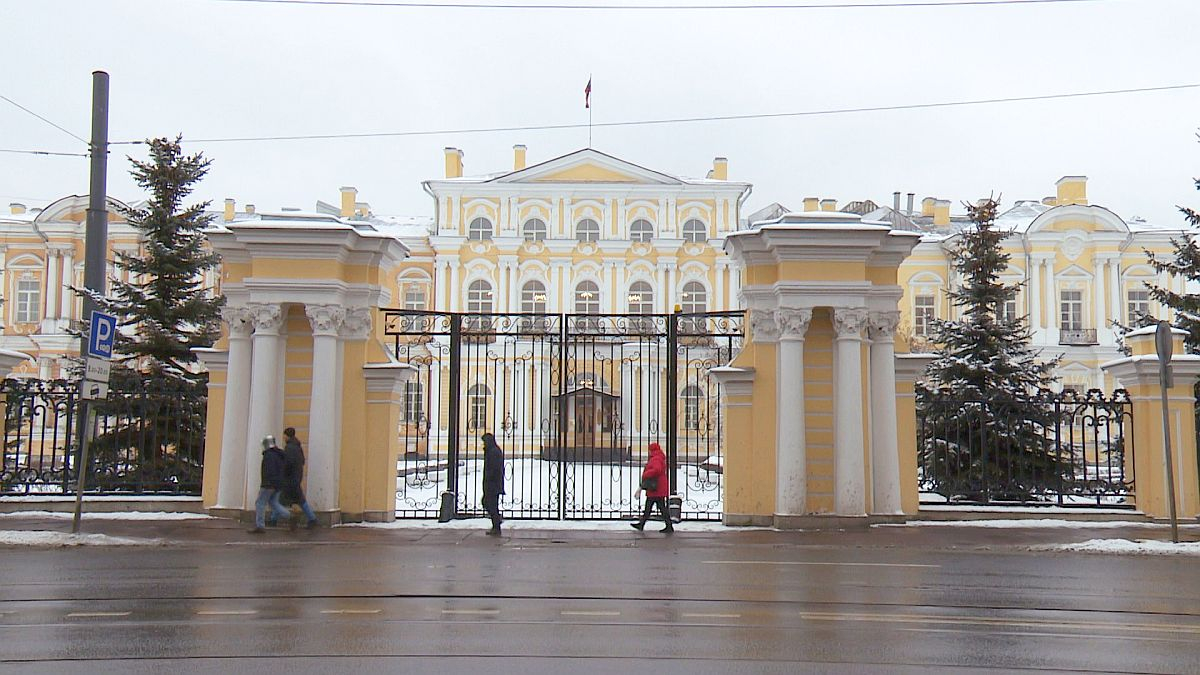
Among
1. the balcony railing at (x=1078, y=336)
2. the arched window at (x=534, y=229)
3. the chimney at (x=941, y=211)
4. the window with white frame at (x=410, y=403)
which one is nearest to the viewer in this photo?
the window with white frame at (x=410, y=403)

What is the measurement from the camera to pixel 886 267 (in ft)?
60.7

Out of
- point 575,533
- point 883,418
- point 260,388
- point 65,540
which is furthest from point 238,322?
point 883,418

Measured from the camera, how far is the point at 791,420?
1777cm

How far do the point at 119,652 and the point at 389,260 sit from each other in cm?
1106

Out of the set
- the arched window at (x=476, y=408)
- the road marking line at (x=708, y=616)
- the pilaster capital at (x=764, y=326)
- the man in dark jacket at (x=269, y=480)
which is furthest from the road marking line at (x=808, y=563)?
the man in dark jacket at (x=269, y=480)

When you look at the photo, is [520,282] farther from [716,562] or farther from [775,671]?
[775,671]

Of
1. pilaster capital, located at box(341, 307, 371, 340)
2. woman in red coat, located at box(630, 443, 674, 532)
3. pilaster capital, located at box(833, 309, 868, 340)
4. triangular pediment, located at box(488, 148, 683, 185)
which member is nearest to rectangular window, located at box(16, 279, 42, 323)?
Answer: triangular pediment, located at box(488, 148, 683, 185)

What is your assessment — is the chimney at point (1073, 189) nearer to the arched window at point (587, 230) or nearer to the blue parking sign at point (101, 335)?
the arched window at point (587, 230)

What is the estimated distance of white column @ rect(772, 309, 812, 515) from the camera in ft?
58.2

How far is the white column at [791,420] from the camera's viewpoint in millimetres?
17734

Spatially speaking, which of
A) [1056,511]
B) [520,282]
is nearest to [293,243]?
[1056,511]

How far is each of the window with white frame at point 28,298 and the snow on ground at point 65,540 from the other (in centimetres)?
4687

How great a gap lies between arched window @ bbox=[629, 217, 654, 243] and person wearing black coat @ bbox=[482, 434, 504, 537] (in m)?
42.5

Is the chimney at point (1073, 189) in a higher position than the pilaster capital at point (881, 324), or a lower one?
higher
